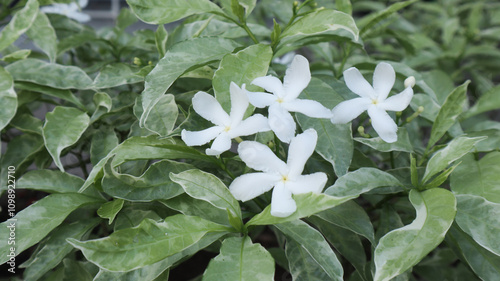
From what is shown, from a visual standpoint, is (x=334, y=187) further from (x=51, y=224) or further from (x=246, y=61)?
(x=51, y=224)

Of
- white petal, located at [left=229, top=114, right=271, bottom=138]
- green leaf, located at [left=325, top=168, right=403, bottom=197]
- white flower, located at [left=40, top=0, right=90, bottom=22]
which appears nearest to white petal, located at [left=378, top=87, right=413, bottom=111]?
green leaf, located at [left=325, top=168, right=403, bottom=197]

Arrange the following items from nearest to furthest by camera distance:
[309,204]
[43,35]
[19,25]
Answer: [309,204], [19,25], [43,35]

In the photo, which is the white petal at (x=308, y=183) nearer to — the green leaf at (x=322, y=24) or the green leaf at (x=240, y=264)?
the green leaf at (x=240, y=264)

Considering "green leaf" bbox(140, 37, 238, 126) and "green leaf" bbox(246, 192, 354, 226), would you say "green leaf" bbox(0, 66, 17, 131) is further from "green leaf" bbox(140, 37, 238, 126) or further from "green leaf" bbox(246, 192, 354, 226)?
"green leaf" bbox(246, 192, 354, 226)

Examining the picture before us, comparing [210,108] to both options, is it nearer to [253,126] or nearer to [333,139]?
[253,126]

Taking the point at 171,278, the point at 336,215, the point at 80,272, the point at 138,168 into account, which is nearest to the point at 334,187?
the point at 336,215

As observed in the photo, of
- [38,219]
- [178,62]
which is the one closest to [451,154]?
[178,62]
